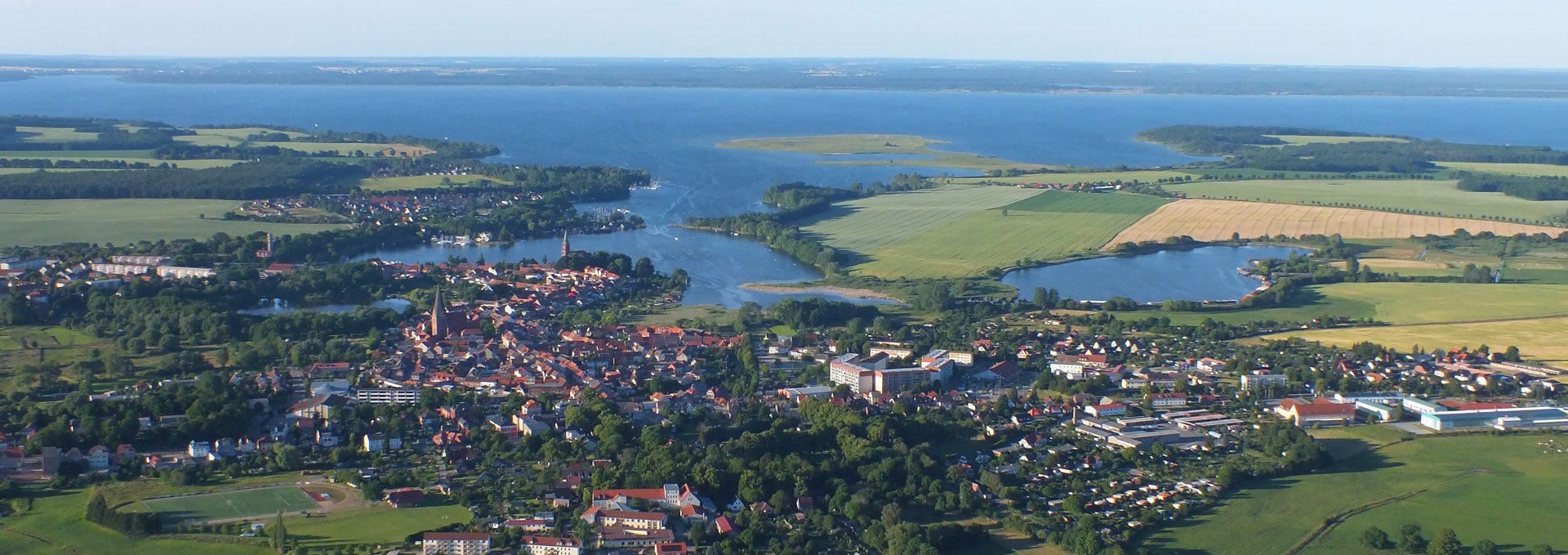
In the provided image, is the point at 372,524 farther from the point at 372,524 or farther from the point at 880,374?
the point at 880,374

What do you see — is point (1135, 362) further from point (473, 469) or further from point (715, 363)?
point (473, 469)

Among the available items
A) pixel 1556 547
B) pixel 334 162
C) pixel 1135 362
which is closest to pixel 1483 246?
pixel 1135 362

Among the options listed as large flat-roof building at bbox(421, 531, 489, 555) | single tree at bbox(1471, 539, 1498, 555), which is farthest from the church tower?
single tree at bbox(1471, 539, 1498, 555)

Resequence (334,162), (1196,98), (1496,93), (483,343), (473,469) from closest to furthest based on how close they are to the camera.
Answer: (473,469)
(483,343)
(334,162)
(1196,98)
(1496,93)

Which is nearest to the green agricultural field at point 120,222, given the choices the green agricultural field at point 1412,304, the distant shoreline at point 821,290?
Answer: the distant shoreline at point 821,290

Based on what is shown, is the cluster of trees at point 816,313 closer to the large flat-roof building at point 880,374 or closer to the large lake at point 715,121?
the large lake at point 715,121

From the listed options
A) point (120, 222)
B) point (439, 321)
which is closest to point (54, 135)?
point (120, 222)
